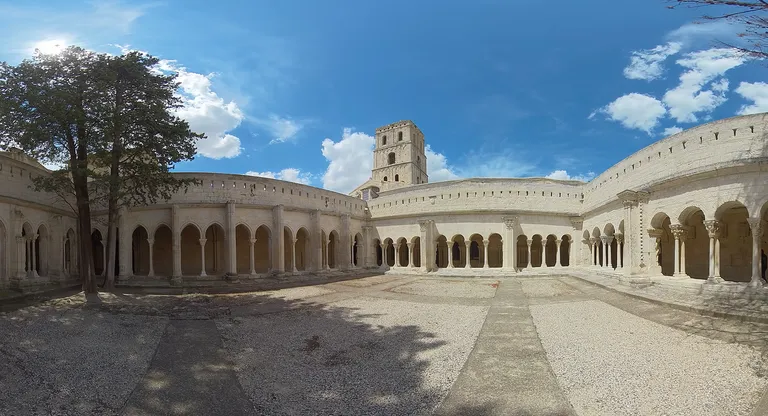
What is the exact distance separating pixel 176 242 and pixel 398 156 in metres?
40.1

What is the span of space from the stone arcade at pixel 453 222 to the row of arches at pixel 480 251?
0.14 metres

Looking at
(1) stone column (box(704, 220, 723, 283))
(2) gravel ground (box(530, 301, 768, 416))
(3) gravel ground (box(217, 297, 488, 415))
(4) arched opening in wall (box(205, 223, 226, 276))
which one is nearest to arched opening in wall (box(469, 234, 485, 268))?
(1) stone column (box(704, 220, 723, 283))

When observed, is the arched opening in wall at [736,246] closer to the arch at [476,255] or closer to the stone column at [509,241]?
the stone column at [509,241]

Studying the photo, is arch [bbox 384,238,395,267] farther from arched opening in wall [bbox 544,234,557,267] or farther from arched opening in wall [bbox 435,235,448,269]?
arched opening in wall [bbox 544,234,557,267]

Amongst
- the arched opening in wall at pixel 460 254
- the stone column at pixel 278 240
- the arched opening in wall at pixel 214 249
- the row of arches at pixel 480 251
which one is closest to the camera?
the stone column at pixel 278 240

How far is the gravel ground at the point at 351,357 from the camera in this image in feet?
23.1

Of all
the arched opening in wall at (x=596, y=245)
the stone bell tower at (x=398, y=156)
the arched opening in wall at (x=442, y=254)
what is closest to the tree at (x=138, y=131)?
the arched opening in wall at (x=442, y=254)

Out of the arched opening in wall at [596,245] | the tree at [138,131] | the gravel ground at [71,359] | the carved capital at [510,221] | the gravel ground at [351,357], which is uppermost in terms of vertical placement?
the tree at [138,131]

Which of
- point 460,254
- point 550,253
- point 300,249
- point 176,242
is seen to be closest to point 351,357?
point 176,242

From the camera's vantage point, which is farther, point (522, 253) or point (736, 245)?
point (522, 253)

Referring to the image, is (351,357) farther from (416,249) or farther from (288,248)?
(416,249)

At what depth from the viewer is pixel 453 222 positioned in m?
29.6

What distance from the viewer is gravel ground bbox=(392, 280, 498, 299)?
18.5 meters

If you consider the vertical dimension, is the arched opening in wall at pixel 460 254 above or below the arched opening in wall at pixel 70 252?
below
